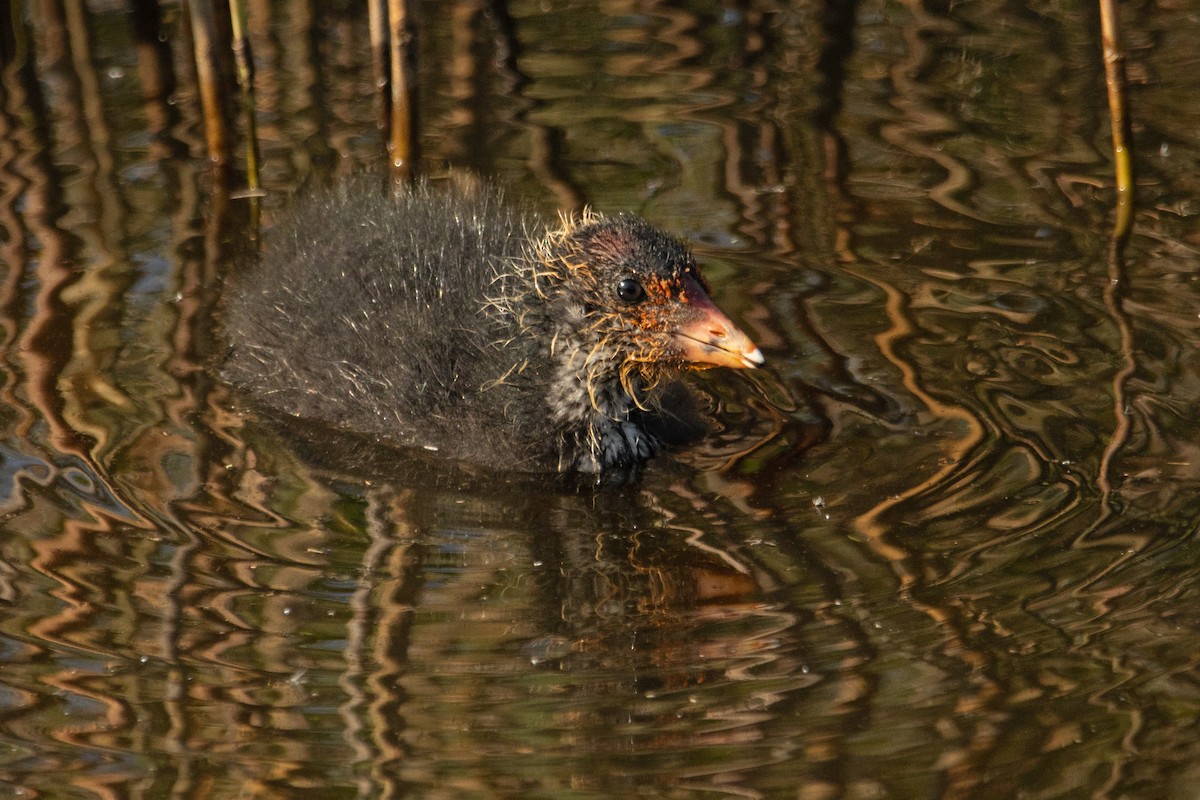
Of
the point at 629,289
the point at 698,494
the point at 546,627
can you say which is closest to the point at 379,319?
the point at 629,289

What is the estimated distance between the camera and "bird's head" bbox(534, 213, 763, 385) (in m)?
5.41

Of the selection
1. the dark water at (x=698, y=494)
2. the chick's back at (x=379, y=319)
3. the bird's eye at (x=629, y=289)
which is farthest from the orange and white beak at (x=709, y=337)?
the chick's back at (x=379, y=319)

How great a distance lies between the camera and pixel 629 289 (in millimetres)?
5430

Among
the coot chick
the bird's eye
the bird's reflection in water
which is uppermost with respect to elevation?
the bird's eye

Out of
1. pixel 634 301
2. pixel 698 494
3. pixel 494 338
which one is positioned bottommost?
pixel 698 494

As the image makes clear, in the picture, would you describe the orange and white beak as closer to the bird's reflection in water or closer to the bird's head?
the bird's head

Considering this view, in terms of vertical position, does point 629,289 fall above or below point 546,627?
above

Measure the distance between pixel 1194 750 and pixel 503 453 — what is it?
2367mm

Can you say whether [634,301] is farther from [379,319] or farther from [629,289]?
[379,319]

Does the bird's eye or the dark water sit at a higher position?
the bird's eye

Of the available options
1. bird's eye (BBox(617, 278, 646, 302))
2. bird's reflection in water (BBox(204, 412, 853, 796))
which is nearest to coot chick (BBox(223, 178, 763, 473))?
bird's eye (BBox(617, 278, 646, 302))

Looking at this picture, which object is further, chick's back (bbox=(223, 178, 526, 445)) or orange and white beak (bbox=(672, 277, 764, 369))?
chick's back (bbox=(223, 178, 526, 445))

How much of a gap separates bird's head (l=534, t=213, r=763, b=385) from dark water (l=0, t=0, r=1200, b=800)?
382 mm

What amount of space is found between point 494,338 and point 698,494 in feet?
2.73
